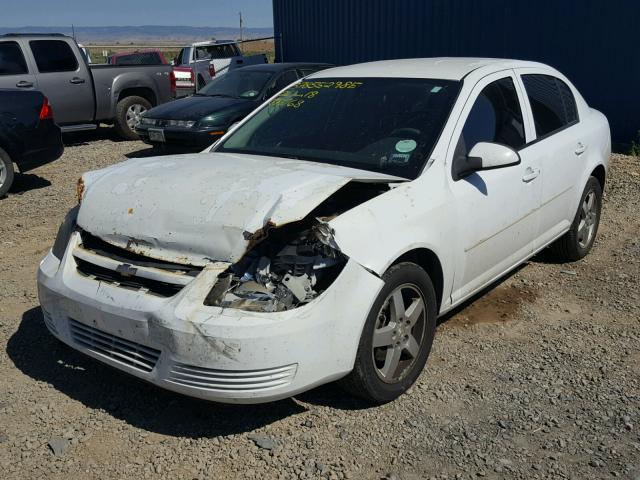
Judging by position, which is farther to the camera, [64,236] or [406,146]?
[406,146]

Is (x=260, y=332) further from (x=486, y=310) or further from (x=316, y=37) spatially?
(x=316, y=37)

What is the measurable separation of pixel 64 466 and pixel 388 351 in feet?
5.36

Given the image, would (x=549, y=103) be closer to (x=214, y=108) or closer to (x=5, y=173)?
(x=214, y=108)

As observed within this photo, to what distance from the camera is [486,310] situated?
4730mm

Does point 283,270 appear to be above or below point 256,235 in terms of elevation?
below

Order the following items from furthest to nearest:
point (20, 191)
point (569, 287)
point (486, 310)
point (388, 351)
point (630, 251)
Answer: point (20, 191), point (630, 251), point (569, 287), point (486, 310), point (388, 351)

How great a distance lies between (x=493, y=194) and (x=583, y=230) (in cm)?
205

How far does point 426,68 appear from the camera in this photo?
14.5 feet

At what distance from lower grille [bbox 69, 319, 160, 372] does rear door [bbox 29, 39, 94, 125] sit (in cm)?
899

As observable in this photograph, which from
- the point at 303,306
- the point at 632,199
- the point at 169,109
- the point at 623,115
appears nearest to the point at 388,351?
the point at 303,306

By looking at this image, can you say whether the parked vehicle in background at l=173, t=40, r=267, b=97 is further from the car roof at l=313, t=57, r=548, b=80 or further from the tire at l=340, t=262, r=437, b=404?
the tire at l=340, t=262, r=437, b=404

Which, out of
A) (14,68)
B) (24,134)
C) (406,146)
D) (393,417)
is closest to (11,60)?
(14,68)

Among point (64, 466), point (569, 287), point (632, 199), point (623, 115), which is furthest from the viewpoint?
point (623, 115)

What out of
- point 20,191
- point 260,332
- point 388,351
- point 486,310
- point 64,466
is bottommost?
point 20,191
